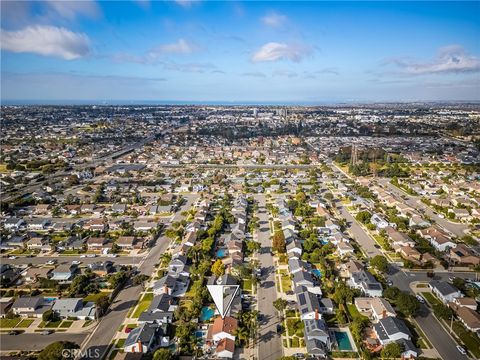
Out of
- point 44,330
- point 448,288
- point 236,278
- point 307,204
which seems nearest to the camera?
point 44,330

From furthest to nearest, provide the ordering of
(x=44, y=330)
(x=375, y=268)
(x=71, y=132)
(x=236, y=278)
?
(x=71, y=132)
(x=375, y=268)
(x=236, y=278)
(x=44, y=330)

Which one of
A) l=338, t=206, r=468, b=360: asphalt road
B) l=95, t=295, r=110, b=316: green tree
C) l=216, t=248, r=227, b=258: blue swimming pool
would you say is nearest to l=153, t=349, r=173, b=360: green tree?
l=95, t=295, r=110, b=316: green tree

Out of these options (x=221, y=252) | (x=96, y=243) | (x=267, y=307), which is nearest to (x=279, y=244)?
(x=221, y=252)

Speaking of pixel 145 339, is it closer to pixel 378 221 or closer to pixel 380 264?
pixel 380 264

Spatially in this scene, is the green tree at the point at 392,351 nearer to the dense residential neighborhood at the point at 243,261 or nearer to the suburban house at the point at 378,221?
the dense residential neighborhood at the point at 243,261

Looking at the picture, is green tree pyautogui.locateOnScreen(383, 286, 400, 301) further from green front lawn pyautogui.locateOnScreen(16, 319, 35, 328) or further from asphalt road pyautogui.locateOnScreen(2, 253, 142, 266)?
green front lawn pyautogui.locateOnScreen(16, 319, 35, 328)

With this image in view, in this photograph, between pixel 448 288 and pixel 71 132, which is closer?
pixel 448 288

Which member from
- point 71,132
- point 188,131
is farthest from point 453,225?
point 71,132

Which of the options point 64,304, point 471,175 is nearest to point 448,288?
point 64,304

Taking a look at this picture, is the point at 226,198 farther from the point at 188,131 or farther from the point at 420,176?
the point at 188,131
